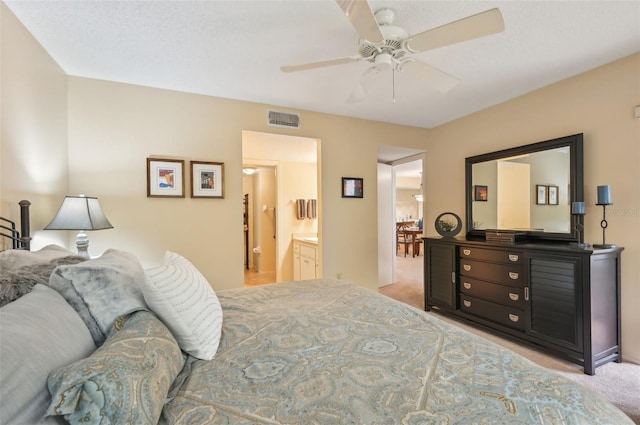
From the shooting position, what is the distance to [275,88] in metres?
2.87

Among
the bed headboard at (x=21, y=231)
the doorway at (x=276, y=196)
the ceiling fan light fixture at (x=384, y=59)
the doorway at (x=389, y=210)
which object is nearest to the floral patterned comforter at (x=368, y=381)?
the bed headboard at (x=21, y=231)

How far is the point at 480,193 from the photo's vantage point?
353 centimetres

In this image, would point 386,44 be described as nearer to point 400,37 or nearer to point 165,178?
point 400,37

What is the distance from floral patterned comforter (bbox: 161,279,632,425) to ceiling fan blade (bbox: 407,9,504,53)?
1.45 meters

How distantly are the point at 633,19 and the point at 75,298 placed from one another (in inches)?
131

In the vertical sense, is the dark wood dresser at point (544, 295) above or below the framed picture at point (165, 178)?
below

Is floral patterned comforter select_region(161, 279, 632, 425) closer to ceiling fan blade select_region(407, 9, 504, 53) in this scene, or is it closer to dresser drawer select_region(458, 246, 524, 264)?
ceiling fan blade select_region(407, 9, 504, 53)

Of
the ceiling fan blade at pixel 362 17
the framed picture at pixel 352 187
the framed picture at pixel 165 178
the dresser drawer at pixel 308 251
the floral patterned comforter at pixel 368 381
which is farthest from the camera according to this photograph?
the dresser drawer at pixel 308 251

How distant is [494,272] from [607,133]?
1.50 metres

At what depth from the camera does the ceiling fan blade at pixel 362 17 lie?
1252 mm

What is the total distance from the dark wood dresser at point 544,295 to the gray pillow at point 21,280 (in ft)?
10.4

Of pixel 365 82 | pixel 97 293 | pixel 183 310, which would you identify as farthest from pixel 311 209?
pixel 97 293

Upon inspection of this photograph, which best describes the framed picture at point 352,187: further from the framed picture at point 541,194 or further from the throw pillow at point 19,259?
the throw pillow at point 19,259

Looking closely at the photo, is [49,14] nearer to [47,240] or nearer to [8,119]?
[8,119]
